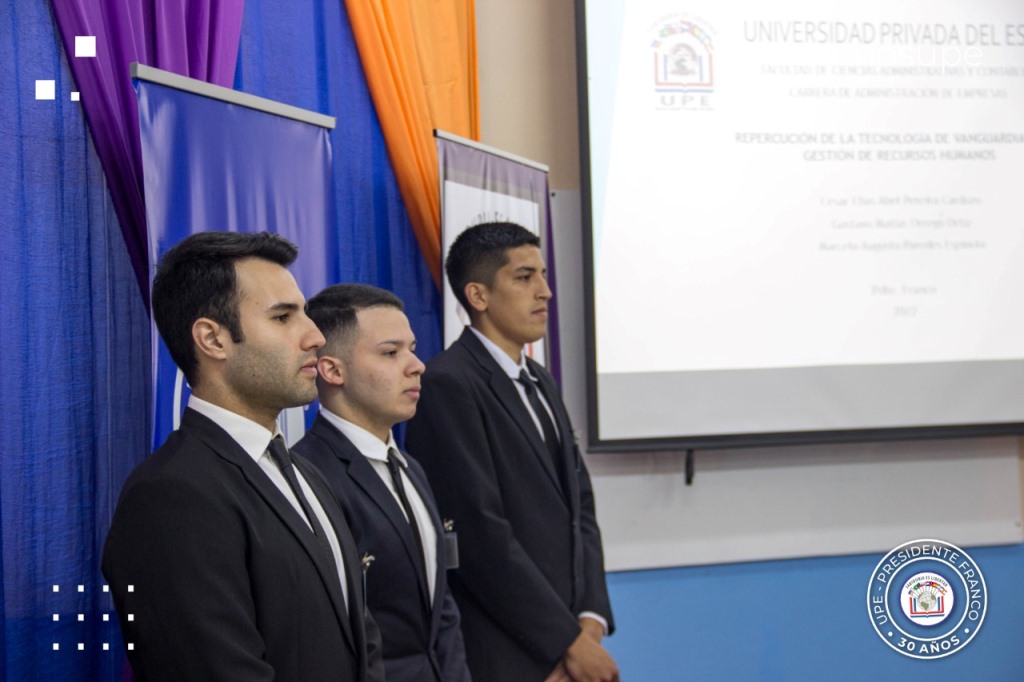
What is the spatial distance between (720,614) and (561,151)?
1.84 m

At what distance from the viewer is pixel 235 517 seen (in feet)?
4.87

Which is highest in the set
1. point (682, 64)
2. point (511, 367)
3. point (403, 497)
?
point (682, 64)

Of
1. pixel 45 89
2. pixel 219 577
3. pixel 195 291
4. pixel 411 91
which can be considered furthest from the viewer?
pixel 411 91

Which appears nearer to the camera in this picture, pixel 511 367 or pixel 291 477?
pixel 291 477

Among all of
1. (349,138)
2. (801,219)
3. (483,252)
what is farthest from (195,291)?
(801,219)

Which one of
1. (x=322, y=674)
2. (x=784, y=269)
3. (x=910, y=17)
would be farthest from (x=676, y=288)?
(x=322, y=674)

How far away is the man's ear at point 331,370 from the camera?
2211 millimetres

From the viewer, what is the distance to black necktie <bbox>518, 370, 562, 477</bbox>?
2.80 m

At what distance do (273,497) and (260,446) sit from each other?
10cm

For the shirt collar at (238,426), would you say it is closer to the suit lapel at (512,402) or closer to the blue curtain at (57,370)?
the blue curtain at (57,370)

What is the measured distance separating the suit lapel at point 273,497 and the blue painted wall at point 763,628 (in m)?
2.42

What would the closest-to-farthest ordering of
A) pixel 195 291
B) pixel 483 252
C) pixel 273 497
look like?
1. pixel 273 497
2. pixel 195 291
3. pixel 483 252

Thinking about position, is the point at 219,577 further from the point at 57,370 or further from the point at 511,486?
the point at 511,486

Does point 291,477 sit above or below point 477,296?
below
